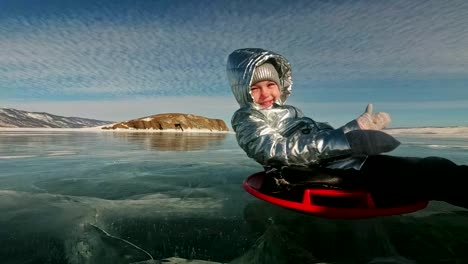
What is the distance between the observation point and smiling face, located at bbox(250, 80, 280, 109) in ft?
13.5

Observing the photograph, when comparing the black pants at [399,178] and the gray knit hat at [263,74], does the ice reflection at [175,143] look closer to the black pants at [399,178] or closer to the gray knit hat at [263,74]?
the gray knit hat at [263,74]

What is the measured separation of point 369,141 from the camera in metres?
2.80

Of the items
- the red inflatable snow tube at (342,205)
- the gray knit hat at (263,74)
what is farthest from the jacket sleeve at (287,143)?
the gray knit hat at (263,74)

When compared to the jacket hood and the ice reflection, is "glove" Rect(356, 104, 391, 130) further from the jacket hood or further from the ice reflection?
the ice reflection

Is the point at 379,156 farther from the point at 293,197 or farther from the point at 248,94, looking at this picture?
the point at 248,94

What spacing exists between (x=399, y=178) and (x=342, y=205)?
0.63 m

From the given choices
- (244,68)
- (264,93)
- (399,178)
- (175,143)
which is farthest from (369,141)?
(175,143)

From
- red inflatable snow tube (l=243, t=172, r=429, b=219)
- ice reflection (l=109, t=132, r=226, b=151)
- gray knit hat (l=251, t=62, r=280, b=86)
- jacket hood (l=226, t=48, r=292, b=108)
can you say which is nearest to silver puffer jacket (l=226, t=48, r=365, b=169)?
jacket hood (l=226, t=48, r=292, b=108)

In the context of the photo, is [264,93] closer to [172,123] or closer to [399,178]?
[399,178]

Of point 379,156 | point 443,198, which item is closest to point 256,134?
point 379,156

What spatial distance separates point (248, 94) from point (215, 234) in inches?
72.2

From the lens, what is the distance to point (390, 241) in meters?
2.60

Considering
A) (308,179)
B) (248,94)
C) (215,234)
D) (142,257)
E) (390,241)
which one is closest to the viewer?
(142,257)

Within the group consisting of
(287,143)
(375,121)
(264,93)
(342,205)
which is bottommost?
(342,205)
